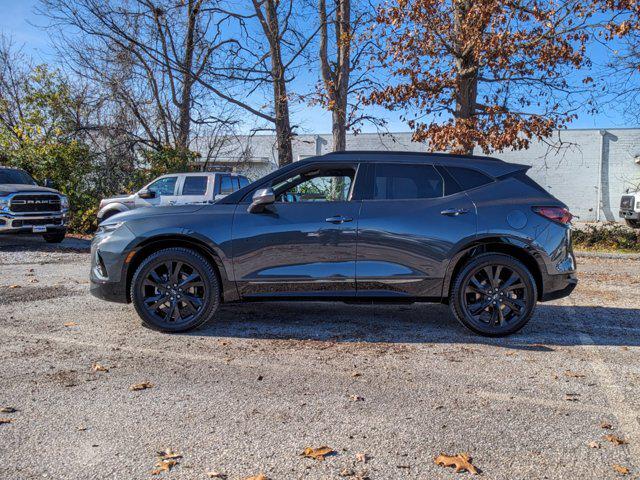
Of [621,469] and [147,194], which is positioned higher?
[147,194]

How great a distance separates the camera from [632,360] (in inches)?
194

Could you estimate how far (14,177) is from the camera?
15031mm

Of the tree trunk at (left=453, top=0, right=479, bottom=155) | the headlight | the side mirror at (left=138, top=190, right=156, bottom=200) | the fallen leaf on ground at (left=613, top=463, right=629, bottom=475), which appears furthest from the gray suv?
the side mirror at (left=138, top=190, right=156, bottom=200)

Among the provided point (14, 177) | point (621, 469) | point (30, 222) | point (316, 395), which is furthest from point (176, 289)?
point (14, 177)

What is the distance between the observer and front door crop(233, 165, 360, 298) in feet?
18.1

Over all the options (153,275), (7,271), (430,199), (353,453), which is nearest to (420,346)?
(430,199)

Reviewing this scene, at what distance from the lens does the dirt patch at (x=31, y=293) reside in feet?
24.2

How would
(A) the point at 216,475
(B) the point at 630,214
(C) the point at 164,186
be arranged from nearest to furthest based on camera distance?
(A) the point at 216,475 → (C) the point at 164,186 → (B) the point at 630,214

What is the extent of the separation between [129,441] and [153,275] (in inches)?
101

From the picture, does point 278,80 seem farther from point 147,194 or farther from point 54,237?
point 54,237

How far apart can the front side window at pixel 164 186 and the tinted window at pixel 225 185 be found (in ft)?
4.04

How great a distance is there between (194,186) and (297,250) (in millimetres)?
8807

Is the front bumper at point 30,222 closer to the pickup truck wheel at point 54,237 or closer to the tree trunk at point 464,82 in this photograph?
the pickup truck wheel at point 54,237

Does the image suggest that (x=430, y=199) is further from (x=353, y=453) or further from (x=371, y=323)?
(x=353, y=453)
